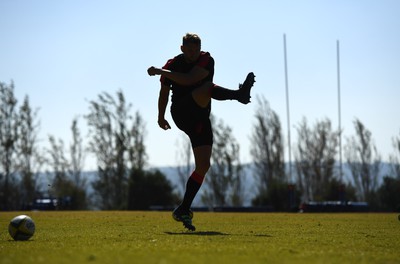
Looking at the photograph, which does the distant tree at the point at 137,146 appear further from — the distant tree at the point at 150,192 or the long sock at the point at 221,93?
the long sock at the point at 221,93

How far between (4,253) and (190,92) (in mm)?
3412

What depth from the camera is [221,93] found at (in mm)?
7469

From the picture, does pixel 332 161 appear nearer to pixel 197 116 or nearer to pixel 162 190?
pixel 162 190

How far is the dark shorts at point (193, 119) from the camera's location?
24.8ft

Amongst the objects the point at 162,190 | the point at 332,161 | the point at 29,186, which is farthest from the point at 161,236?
the point at 332,161

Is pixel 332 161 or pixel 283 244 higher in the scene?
pixel 332 161

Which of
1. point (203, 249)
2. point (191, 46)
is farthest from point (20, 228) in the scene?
point (191, 46)

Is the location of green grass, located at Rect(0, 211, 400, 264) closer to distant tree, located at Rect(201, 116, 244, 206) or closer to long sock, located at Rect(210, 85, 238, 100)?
long sock, located at Rect(210, 85, 238, 100)

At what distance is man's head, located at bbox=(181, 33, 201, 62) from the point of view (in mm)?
7559

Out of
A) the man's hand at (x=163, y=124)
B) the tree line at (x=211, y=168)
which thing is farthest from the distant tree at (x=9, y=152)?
the man's hand at (x=163, y=124)

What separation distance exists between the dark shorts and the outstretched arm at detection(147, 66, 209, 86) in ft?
0.67

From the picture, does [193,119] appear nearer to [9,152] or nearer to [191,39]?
[191,39]

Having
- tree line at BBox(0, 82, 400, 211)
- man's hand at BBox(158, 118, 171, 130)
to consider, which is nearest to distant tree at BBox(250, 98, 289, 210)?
tree line at BBox(0, 82, 400, 211)

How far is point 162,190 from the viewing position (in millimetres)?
34625
